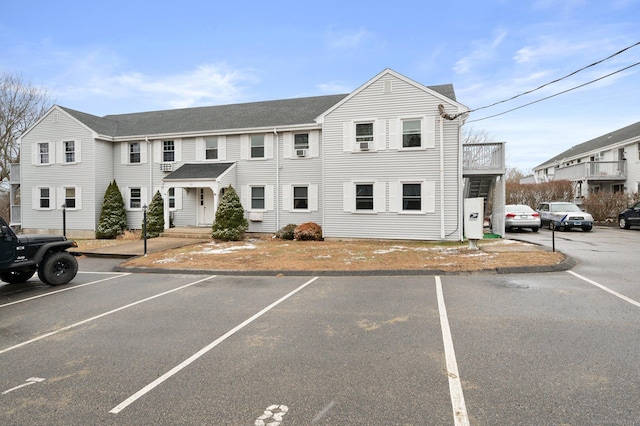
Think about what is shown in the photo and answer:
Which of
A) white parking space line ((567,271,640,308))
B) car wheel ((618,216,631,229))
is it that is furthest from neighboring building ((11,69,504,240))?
car wheel ((618,216,631,229))

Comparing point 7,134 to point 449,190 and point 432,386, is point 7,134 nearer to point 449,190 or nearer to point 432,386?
point 449,190

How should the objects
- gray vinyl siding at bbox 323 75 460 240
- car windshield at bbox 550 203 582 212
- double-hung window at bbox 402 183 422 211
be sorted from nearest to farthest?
gray vinyl siding at bbox 323 75 460 240, double-hung window at bbox 402 183 422 211, car windshield at bbox 550 203 582 212

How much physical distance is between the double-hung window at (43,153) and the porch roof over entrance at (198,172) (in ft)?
28.1

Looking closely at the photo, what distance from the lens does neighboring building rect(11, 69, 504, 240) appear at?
51.6ft

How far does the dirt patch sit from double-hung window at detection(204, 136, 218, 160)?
23.5 ft

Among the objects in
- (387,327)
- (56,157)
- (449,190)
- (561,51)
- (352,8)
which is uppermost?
(352,8)

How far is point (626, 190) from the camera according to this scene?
2712 centimetres

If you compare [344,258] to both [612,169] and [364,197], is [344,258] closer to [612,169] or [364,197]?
[364,197]

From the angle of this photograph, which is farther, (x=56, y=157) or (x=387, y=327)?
(x=56, y=157)

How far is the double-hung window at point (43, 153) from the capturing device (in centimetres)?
2147

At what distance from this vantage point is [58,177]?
69.3 feet

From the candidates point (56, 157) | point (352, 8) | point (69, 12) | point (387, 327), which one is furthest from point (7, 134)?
point (387, 327)

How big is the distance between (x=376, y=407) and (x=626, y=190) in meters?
33.6

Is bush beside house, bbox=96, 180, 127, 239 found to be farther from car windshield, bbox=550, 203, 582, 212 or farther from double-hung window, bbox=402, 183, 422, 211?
car windshield, bbox=550, 203, 582, 212
